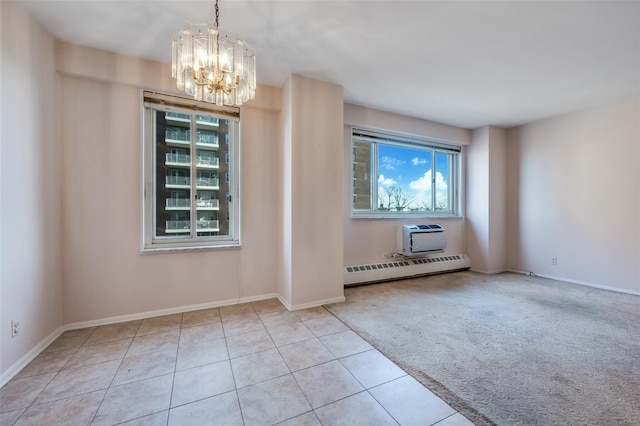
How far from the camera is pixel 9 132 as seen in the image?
170 centimetres

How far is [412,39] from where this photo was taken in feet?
7.17

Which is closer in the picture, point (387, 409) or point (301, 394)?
point (387, 409)

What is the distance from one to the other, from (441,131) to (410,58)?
2228 millimetres

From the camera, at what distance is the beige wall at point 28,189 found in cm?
166

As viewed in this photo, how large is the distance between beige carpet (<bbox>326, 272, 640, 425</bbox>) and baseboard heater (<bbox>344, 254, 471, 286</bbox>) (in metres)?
0.20

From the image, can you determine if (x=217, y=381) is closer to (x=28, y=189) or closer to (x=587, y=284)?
(x=28, y=189)

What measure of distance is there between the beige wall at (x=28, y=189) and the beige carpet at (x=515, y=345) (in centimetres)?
244

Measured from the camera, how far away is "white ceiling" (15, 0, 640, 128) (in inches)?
72.7

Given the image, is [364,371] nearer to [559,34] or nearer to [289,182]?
[289,182]

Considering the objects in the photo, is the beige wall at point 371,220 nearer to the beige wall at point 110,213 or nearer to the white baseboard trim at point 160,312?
the white baseboard trim at point 160,312

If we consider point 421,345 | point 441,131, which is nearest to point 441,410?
point 421,345

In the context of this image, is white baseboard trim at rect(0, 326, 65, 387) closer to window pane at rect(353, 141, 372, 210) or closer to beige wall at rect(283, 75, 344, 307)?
beige wall at rect(283, 75, 344, 307)

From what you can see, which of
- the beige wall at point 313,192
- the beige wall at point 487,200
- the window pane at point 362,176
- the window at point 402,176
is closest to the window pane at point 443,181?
the window at point 402,176

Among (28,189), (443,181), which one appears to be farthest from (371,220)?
(28,189)
